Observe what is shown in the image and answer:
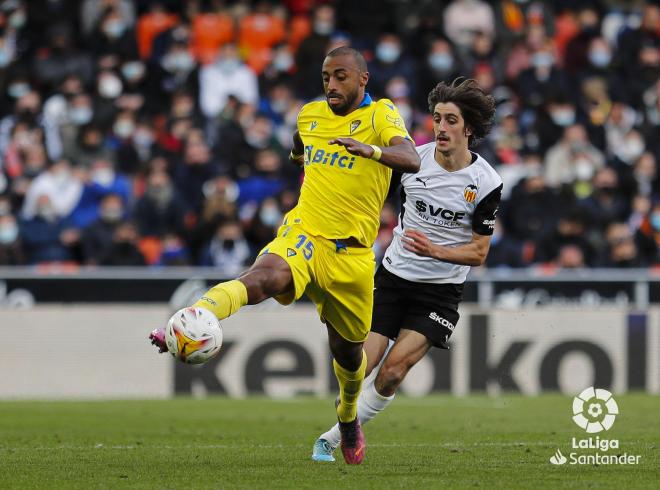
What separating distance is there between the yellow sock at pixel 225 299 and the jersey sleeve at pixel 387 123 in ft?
4.66

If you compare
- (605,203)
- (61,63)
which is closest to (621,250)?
(605,203)

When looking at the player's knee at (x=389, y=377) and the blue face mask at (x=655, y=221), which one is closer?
the player's knee at (x=389, y=377)

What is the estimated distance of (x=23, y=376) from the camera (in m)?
17.5

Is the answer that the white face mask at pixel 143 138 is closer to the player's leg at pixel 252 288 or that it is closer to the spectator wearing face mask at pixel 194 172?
the spectator wearing face mask at pixel 194 172

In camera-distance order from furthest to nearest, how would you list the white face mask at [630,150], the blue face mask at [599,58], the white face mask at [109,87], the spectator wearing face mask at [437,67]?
1. the blue face mask at [599,58]
2. the spectator wearing face mask at [437,67]
3. the white face mask at [630,150]
4. the white face mask at [109,87]

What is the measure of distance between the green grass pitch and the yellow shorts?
991 millimetres

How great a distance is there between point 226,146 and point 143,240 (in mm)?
2114

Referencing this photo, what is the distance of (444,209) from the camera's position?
10.1m

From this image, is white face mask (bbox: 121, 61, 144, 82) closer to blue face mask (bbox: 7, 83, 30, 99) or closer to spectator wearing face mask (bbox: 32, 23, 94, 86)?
spectator wearing face mask (bbox: 32, 23, 94, 86)

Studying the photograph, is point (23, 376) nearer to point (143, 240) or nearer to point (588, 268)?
point (143, 240)

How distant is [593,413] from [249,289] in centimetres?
539

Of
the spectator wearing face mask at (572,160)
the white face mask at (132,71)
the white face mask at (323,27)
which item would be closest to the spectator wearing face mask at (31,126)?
the white face mask at (132,71)

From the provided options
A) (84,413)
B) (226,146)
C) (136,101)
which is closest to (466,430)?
(84,413)

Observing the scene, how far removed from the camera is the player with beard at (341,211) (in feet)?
29.8
